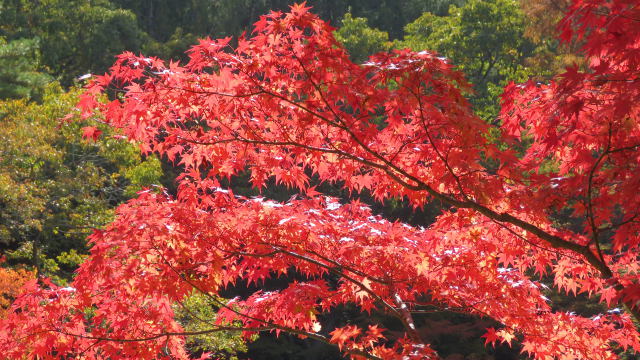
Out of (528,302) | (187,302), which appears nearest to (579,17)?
(528,302)

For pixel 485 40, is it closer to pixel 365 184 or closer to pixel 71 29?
pixel 71 29

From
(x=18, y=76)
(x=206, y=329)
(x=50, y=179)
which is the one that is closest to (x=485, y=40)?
(x=50, y=179)

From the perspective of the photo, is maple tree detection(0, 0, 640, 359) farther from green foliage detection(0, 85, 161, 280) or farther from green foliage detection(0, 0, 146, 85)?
green foliage detection(0, 0, 146, 85)

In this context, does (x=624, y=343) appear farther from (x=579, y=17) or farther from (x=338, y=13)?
(x=338, y=13)

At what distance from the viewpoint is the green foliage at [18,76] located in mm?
12141

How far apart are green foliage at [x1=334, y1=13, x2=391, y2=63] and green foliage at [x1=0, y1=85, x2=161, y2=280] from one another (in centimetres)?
690

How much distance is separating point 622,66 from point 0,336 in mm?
3799

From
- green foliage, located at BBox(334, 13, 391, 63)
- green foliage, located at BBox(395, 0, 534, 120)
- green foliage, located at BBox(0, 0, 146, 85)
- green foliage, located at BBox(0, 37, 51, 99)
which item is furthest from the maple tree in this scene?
green foliage, located at BBox(0, 0, 146, 85)

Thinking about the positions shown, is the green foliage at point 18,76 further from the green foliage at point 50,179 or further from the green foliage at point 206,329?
the green foliage at point 206,329

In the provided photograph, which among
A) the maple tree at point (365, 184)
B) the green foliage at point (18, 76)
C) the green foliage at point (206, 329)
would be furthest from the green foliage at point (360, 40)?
the maple tree at point (365, 184)

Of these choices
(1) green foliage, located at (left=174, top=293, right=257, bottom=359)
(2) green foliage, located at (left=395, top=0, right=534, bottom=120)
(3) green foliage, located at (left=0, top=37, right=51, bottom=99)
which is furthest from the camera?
(2) green foliage, located at (left=395, top=0, right=534, bottom=120)

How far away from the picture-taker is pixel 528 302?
3.84 m

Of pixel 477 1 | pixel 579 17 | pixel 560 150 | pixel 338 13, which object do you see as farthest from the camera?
pixel 338 13

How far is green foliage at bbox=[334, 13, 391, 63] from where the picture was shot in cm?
1538
